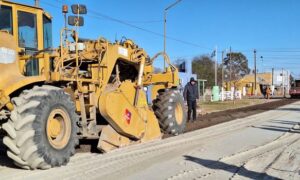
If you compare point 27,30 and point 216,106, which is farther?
point 216,106

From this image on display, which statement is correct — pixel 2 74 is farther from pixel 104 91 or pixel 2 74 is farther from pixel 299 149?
pixel 299 149

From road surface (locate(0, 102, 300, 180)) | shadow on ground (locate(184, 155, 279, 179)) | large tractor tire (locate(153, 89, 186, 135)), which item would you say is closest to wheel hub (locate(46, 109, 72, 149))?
road surface (locate(0, 102, 300, 180))

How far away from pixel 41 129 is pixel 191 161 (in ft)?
9.48

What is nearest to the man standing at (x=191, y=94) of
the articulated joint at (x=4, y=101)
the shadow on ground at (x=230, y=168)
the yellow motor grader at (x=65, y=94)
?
the yellow motor grader at (x=65, y=94)

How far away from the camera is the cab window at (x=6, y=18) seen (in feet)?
28.2

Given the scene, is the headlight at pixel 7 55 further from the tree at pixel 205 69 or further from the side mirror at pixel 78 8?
the tree at pixel 205 69

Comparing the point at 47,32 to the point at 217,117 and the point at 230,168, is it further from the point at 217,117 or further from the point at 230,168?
the point at 217,117

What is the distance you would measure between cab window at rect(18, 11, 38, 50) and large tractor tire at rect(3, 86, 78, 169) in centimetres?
116

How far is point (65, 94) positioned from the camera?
29.3ft

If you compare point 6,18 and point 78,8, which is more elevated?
point 78,8

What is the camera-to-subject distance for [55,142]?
337 inches

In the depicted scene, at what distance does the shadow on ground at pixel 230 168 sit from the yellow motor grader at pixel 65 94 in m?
2.19

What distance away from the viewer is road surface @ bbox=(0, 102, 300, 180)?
773cm

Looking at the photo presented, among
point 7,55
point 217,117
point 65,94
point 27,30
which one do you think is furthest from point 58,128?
point 217,117
